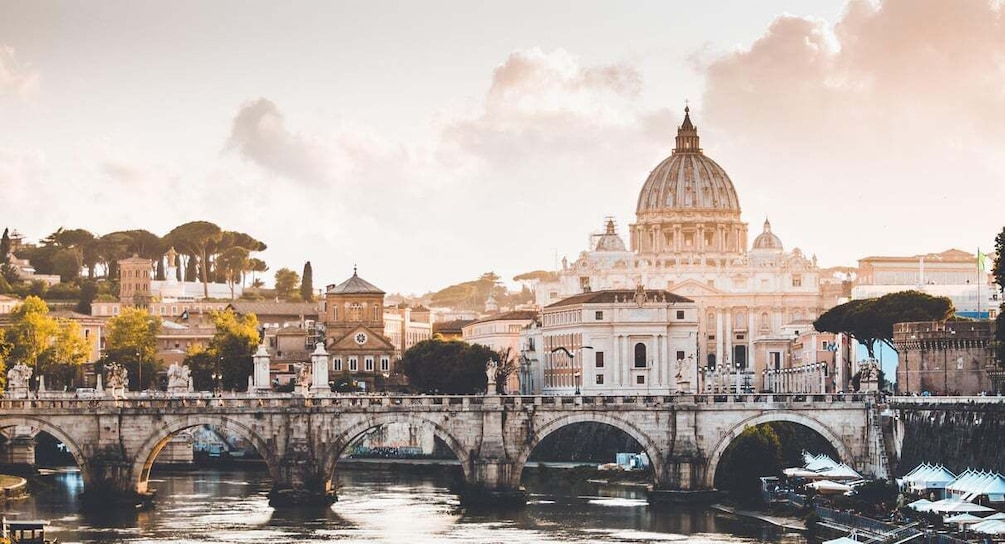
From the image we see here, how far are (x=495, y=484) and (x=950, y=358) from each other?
2164cm

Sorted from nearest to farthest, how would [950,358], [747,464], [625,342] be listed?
[747,464] → [950,358] → [625,342]

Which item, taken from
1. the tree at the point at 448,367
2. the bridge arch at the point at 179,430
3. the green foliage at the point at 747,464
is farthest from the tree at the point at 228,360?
the green foliage at the point at 747,464

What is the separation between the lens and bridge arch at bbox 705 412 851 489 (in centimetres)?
8956

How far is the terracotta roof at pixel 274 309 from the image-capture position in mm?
194250

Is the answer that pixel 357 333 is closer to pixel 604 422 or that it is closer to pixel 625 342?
pixel 625 342

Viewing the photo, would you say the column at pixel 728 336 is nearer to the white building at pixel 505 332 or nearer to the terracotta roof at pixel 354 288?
the white building at pixel 505 332

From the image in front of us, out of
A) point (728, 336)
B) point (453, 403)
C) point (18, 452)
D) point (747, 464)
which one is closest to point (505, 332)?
point (728, 336)

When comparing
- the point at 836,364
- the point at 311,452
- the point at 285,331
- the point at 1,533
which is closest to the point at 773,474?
the point at 311,452

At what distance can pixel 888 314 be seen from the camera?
119 meters

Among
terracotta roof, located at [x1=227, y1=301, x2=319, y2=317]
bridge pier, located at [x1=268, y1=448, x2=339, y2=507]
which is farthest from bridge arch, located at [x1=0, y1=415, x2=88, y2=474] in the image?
terracotta roof, located at [x1=227, y1=301, x2=319, y2=317]

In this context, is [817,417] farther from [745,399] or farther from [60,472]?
[60,472]

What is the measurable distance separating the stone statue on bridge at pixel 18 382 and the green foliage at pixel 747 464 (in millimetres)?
28679

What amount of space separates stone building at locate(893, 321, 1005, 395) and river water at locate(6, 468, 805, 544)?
13.4m

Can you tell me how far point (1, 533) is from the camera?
71.6 m
